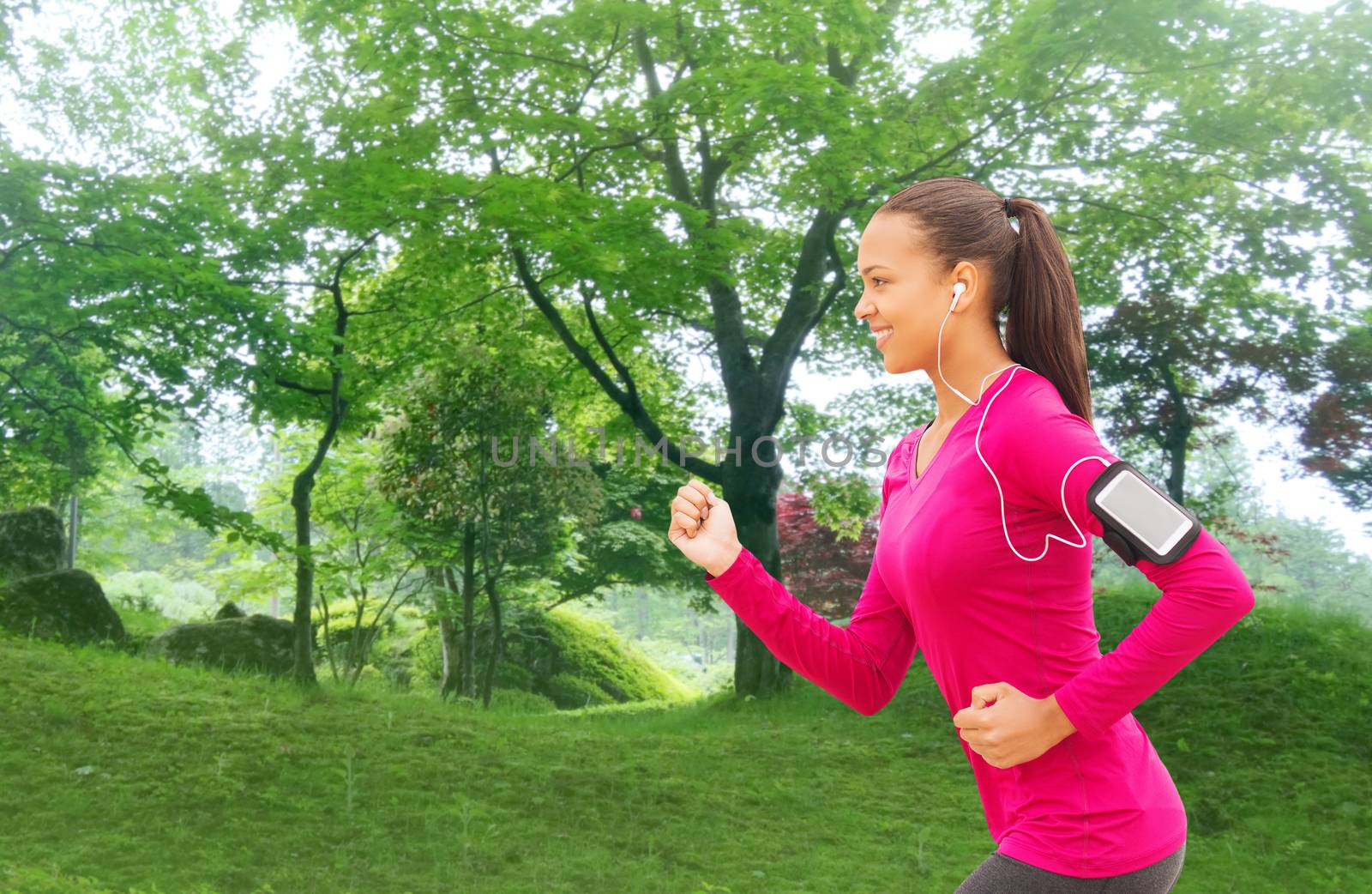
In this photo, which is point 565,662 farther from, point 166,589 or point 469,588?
point 166,589

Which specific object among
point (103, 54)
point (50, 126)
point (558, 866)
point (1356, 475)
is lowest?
point (558, 866)

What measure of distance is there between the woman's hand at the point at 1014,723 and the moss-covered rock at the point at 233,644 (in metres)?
10.3

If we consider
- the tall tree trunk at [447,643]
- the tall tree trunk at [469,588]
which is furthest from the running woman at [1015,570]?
the tall tree trunk at [447,643]

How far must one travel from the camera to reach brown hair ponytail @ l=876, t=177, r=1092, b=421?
1.35m

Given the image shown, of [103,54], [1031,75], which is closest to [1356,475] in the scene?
[1031,75]

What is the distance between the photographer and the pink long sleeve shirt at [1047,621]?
1158mm

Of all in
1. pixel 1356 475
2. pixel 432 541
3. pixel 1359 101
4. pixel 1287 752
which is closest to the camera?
pixel 1287 752

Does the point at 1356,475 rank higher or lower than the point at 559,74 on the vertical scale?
lower

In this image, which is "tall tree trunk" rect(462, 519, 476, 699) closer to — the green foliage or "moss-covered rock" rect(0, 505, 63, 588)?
"moss-covered rock" rect(0, 505, 63, 588)

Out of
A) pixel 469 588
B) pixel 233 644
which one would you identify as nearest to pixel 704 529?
pixel 233 644

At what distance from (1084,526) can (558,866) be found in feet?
16.4

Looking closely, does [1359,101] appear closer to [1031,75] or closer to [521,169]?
[1031,75]

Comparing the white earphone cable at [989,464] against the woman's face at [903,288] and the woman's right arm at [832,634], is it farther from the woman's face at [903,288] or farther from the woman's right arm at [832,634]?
the woman's right arm at [832,634]

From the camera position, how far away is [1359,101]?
8242 mm
